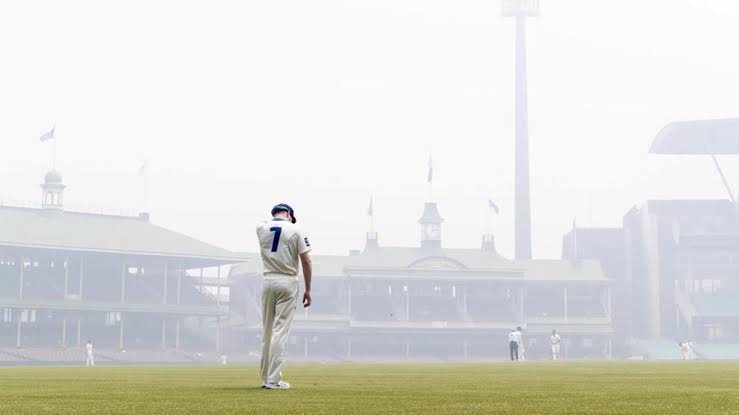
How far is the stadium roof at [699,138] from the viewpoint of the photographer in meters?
117

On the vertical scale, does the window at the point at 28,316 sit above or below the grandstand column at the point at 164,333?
above

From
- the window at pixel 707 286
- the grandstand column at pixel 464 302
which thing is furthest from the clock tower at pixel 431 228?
the window at pixel 707 286

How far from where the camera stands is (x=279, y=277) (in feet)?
46.1

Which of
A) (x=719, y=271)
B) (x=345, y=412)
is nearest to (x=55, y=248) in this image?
(x=719, y=271)

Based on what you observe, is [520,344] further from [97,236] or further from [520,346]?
[97,236]

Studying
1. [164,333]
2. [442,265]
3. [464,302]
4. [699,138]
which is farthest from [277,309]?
[699,138]

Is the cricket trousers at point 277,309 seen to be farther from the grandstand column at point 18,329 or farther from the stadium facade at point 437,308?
the stadium facade at point 437,308

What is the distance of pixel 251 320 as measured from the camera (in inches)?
4208

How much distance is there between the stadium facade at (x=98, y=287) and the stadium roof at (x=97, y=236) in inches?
3.1

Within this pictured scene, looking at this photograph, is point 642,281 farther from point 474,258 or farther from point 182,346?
point 182,346

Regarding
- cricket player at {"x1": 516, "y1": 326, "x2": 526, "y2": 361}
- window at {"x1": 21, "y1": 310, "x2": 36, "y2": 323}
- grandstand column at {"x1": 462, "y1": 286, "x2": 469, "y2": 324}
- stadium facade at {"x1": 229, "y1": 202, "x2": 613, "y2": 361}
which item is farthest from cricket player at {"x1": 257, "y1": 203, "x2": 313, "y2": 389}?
grandstand column at {"x1": 462, "y1": 286, "x2": 469, "y2": 324}

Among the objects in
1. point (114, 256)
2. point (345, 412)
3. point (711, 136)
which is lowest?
point (345, 412)

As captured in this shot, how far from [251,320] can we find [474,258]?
23.6 metres

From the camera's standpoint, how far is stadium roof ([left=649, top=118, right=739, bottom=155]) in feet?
383
